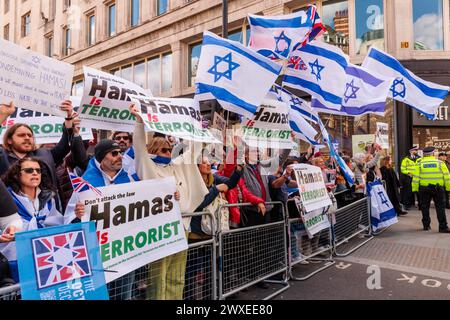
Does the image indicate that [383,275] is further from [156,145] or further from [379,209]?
[156,145]

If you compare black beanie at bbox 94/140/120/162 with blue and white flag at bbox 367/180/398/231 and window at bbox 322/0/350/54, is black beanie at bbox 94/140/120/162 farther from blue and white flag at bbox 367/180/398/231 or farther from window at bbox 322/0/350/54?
window at bbox 322/0/350/54

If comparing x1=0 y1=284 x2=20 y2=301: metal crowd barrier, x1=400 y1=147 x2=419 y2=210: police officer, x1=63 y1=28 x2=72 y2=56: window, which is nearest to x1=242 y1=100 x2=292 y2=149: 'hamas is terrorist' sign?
x1=0 y1=284 x2=20 y2=301: metal crowd barrier

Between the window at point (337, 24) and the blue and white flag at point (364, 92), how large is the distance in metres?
7.78

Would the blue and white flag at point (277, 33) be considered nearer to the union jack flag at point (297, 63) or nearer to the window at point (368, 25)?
the union jack flag at point (297, 63)

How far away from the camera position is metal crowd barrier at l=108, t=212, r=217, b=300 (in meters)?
3.22

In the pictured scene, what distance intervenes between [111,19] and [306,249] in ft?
72.5

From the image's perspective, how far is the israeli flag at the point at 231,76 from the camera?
14.9ft

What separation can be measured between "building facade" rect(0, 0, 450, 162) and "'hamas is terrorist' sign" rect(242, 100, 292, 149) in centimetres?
653

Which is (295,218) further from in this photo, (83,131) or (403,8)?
(403,8)

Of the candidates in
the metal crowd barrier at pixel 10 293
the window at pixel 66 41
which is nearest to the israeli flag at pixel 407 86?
the metal crowd barrier at pixel 10 293

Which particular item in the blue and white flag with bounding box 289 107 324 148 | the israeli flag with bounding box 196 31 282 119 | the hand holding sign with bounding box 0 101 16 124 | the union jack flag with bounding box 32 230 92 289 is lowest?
the union jack flag with bounding box 32 230 92 289
